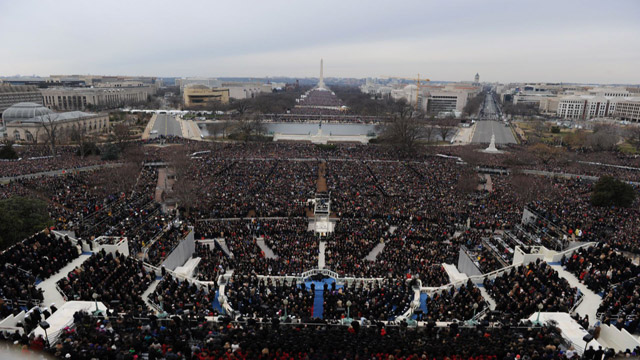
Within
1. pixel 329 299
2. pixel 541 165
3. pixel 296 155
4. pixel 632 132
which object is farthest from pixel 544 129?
pixel 329 299

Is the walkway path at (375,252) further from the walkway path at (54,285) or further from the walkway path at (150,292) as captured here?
the walkway path at (54,285)

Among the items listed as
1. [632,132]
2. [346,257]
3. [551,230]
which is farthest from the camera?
[632,132]

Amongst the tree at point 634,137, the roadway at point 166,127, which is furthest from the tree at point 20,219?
the tree at point 634,137

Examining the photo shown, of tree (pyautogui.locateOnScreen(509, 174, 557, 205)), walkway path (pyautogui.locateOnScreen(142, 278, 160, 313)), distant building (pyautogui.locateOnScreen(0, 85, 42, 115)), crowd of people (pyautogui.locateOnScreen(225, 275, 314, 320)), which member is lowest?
walkway path (pyautogui.locateOnScreen(142, 278, 160, 313))

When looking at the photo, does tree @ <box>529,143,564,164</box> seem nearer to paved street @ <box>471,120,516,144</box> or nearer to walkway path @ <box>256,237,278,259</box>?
paved street @ <box>471,120,516,144</box>

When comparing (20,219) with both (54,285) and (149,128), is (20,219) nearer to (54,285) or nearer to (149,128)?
(54,285)

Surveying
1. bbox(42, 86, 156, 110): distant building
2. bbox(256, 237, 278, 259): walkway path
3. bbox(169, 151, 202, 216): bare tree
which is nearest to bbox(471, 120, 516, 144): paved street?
bbox(169, 151, 202, 216): bare tree

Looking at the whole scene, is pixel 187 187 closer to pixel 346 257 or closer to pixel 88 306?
pixel 346 257

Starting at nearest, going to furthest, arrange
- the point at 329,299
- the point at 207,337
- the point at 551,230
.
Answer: the point at 207,337 < the point at 329,299 < the point at 551,230
